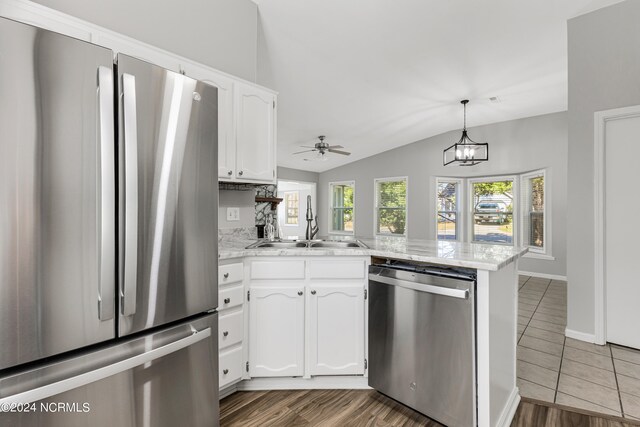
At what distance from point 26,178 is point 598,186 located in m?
3.90

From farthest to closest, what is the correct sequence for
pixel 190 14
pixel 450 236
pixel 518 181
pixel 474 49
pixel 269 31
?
pixel 450 236, pixel 518 181, pixel 474 49, pixel 269 31, pixel 190 14

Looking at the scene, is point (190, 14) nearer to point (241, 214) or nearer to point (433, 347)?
point (241, 214)

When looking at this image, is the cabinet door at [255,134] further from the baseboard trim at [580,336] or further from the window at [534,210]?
the window at [534,210]

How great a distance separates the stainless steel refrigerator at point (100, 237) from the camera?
2.80 feet

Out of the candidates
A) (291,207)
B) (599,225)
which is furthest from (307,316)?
(291,207)

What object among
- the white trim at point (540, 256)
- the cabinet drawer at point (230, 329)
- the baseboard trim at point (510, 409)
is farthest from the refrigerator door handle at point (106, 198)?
the white trim at point (540, 256)

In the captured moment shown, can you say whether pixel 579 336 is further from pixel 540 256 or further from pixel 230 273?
pixel 230 273

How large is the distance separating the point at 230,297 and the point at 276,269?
32 cm

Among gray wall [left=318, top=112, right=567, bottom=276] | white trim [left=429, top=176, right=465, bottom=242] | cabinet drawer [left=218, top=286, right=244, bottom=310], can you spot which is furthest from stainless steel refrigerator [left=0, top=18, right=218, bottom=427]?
white trim [left=429, top=176, right=465, bottom=242]

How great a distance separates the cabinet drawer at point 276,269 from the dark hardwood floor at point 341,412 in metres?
0.76

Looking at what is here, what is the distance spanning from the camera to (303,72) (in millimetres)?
3535

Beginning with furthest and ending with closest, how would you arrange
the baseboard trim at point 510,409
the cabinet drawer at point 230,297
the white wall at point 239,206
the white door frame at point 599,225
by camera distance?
the white door frame at point 599,225
the white wall at point 239,206
the cabinet drawer at point 230,297
the baseboard trim at point 510,409

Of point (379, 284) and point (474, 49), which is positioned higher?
point (474, 49)

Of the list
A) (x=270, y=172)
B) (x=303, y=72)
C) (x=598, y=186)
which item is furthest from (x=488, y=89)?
(x=270, y=172)
